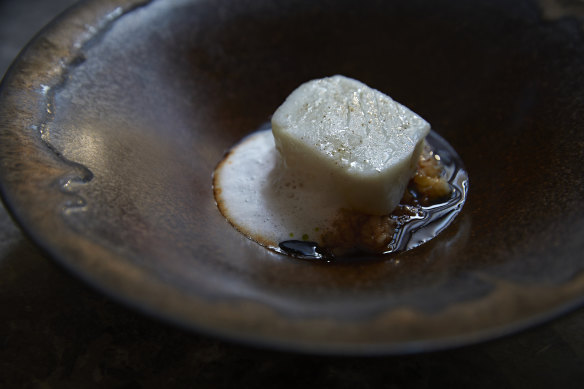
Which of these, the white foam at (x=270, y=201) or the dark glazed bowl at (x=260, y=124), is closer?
the dark glazed bowl at (x=260, y=124)

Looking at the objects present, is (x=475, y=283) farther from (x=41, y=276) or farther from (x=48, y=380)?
(x=41, y=276)

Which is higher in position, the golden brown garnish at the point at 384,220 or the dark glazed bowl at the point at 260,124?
the dark glazed bowl at the point at 260,124

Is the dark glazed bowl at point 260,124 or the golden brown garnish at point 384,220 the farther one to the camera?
the golden brown garnish at point 384,220

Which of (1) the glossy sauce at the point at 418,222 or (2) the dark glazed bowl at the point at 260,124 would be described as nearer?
(2) the dark glazed bowl at the point at 260,124

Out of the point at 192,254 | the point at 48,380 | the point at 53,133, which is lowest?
the point at 48,380

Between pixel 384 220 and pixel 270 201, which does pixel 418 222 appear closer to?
pixel 384 220

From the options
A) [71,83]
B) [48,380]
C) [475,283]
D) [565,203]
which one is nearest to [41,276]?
[48,380]

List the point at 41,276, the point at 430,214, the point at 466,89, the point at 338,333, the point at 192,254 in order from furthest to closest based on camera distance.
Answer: the point at 466,89, the point at 430,214, the point at 41,276, the point at 192,254, the point at 338,333

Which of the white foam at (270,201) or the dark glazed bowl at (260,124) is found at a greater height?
the dark glazed bowl at (260,124)
